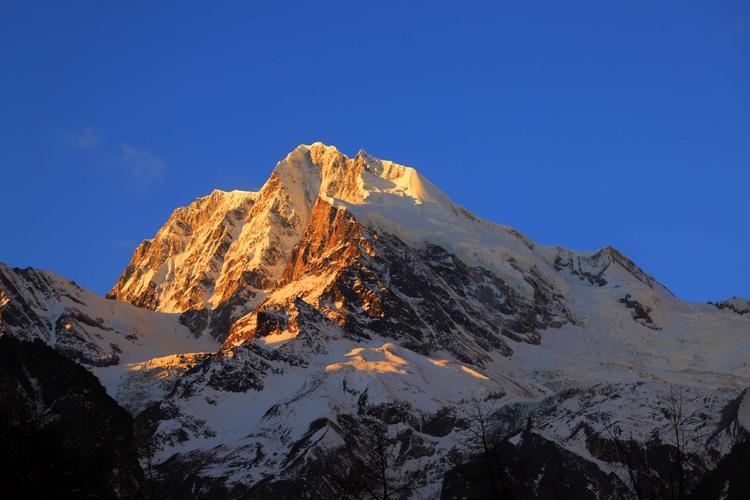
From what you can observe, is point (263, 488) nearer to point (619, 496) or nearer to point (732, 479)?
point (619, 496)

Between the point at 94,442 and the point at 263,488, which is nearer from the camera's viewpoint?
the point at 94,442

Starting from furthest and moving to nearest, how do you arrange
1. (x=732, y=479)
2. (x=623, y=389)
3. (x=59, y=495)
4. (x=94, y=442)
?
1. (x=623, y=389)
2. (x=732, y=479)
3. (x=94, y=442)
4. (x=59, y=495)

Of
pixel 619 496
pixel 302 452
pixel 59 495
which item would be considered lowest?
pixel 59 495

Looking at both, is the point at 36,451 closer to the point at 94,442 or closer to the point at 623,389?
the point at 94,442

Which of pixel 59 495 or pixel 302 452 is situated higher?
pixel 302 452

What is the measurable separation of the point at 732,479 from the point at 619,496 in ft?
43.1

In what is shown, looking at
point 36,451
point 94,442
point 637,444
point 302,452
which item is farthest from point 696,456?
point 36,451

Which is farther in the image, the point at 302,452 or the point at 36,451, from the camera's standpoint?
the point at 302,452

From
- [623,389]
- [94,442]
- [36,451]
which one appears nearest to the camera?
[36,451]

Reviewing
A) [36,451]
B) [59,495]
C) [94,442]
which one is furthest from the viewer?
[94,442]

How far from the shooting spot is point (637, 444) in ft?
579

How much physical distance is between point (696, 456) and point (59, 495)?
107 m

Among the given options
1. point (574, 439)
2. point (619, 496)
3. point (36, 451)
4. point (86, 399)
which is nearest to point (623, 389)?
point (574, 439)

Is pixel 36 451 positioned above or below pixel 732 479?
below
